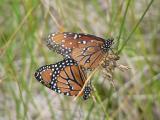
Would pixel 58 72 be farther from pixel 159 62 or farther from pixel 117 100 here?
pixel 159 62

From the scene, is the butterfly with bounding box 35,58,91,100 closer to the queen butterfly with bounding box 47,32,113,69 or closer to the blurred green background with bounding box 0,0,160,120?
the queen butterfly with bounding box 47,32,113,69

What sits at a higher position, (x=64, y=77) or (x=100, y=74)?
(x=100, y=74)

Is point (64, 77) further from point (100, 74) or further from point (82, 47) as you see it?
point (100, 74)

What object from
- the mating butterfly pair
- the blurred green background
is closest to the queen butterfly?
the mating butterfly pair

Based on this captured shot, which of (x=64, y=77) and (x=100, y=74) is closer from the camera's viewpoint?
(x=64, y=77)

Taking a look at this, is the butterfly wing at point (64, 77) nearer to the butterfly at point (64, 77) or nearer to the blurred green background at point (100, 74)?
the butterfly at point (64, 77)

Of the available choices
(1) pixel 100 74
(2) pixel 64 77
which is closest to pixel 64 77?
(2) pixel 64 77
